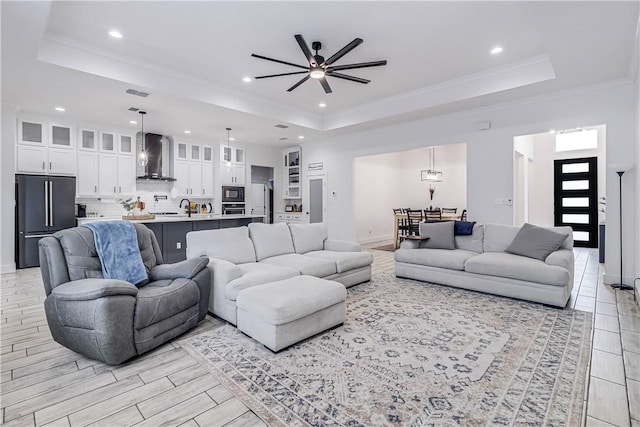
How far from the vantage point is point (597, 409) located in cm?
185

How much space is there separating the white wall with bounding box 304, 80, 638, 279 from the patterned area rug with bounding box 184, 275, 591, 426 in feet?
8.16

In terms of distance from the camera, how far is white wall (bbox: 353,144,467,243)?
8.95m

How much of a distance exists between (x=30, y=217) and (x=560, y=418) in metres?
7.65

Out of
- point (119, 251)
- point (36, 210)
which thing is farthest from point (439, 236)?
point (36, 210)

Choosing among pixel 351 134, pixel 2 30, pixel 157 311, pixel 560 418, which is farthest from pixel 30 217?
pixel 560 418

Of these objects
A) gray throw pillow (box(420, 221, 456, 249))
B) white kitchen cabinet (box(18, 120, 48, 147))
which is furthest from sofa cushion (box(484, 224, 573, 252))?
white kitchen cabinet (box(18, 120, 48, 147))

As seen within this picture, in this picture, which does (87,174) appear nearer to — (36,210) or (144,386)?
(36,210)

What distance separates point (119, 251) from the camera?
2.81 metres

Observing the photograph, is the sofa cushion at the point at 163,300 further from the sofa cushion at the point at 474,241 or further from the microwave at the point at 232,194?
the microwave at the point at 232,194

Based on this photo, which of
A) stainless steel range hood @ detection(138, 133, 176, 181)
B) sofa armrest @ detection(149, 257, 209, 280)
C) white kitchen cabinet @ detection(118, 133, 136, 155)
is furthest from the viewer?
stainless steel range hood @ detection(138, 133, 176, 181)

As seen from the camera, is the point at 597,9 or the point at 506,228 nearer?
the point at 597,9

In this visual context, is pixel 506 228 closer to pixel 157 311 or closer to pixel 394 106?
pixel 394 106

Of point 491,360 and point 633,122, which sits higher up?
point 633,122

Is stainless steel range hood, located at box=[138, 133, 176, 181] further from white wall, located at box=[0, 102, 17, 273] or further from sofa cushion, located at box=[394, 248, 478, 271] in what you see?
sofa cushion, located at box=[394, 248, 478, 271]
